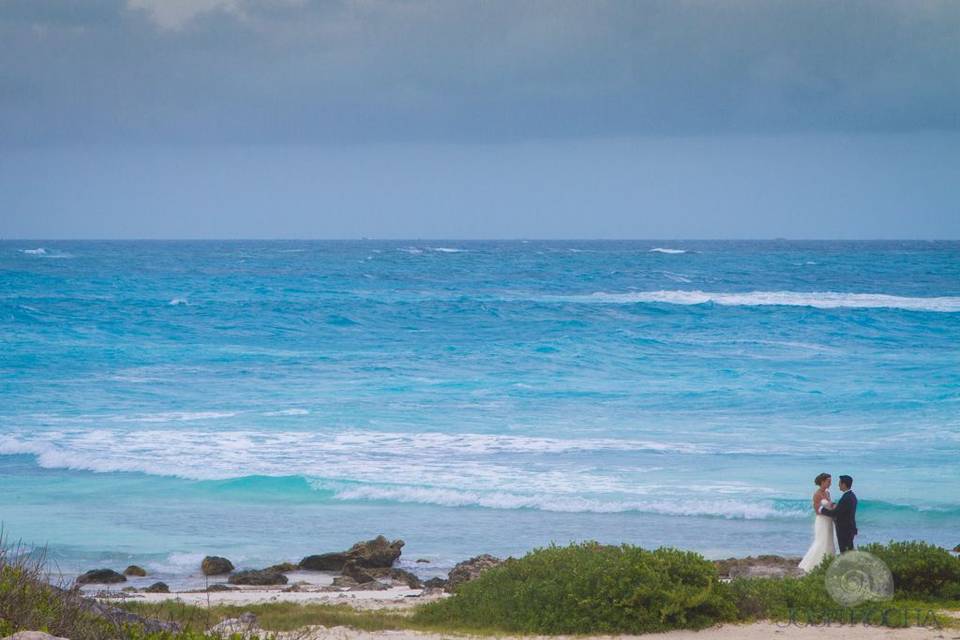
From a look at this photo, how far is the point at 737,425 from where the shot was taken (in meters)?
24.7

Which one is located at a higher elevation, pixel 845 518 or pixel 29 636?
pixel 29 636

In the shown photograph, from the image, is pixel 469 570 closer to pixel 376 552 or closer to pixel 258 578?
pixel 376 552

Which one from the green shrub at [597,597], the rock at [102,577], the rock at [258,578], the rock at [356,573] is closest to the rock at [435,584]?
the rock at [356,573]

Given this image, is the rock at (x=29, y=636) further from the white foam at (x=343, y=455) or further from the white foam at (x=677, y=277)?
the white foam at (x=677, y=277)

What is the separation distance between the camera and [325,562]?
14.4 m

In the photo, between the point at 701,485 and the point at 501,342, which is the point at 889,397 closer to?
the point at 701,485

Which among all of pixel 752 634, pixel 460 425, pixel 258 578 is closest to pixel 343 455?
pixel 460 425

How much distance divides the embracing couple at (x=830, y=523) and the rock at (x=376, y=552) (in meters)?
5.33

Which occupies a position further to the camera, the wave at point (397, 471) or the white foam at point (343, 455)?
the white foam at point (343, 455)

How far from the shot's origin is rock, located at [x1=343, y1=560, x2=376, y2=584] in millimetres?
13609

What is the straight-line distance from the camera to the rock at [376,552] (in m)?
14.3

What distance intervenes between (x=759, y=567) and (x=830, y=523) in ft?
4.35

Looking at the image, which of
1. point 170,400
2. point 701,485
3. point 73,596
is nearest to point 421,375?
point 170,400

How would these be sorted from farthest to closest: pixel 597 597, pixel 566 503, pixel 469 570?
pixel 566 503 → pixel 469 570 → pixel 597 597
